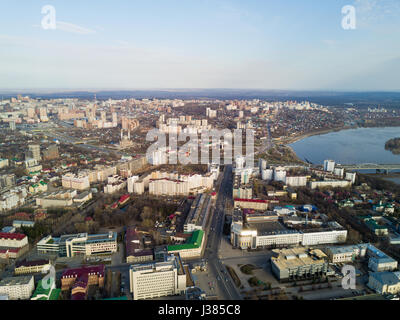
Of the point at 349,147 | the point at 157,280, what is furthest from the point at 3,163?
the point at 349,147

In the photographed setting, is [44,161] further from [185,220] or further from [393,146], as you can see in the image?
[393,146]

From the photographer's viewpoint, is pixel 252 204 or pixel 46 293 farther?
pixel 252 204

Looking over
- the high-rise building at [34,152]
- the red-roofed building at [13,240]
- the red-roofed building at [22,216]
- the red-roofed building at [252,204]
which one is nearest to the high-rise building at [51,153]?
the high-rise building at [34,152]

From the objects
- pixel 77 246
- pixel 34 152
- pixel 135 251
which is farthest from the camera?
pixel 34 152

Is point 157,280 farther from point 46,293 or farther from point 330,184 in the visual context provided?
point 330,184

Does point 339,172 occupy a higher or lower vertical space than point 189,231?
higher
